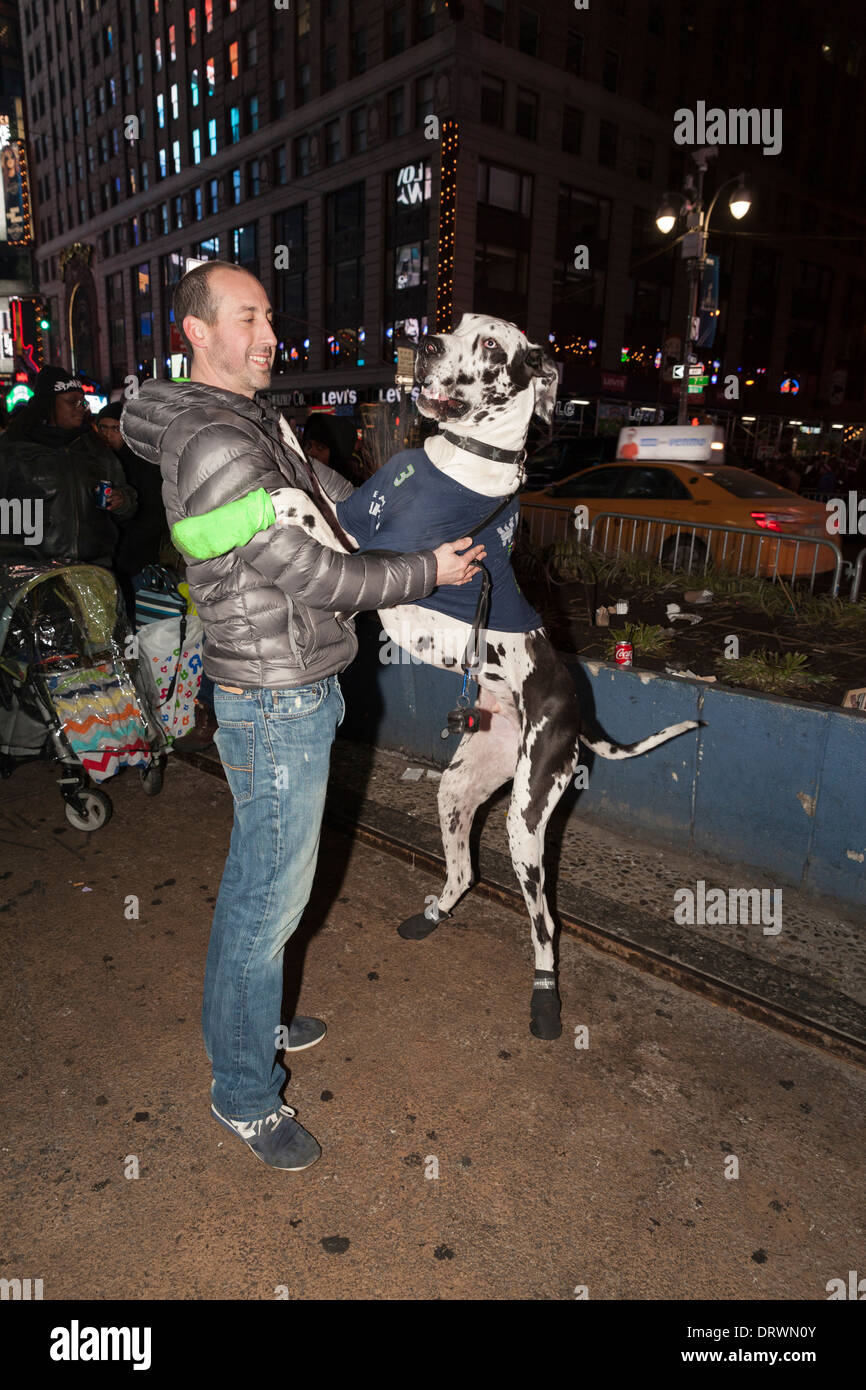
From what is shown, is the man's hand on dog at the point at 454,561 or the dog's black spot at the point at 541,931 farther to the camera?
the dog's black spot at the point at 541,931

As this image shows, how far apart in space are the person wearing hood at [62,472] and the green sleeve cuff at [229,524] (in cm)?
443

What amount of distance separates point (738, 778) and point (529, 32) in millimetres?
35113

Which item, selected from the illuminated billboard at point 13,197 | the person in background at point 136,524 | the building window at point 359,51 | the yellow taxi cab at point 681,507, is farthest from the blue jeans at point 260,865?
the building window at point 359,51

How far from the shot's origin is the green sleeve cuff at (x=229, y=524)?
200cm

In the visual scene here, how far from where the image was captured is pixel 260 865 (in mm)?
2434

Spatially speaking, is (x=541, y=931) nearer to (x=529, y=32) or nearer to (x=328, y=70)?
(x=529, y=32)

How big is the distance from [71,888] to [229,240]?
143ft

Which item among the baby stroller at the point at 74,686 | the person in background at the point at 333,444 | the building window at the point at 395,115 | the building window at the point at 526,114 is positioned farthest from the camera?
the building window at the point at 395,115

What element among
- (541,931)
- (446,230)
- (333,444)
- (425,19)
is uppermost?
(425,19)

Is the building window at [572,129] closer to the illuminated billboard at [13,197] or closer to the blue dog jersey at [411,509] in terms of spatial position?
the illuminated billboard at [13,197]

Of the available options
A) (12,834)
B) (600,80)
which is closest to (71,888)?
(12,834)

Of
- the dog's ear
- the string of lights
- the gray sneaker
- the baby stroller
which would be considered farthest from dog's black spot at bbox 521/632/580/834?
the string of lights

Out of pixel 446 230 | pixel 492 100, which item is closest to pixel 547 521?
pixel 446 230
